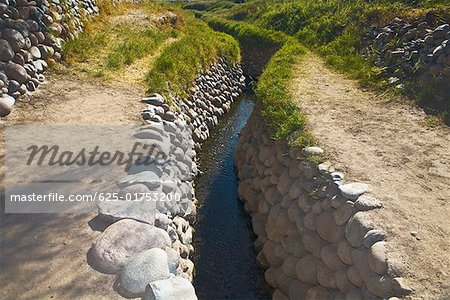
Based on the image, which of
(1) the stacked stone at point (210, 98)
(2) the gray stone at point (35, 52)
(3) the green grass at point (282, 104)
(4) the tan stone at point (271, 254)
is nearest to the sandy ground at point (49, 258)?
(4) the tan stone at point (271, 254)

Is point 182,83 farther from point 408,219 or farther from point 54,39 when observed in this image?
point 408,219

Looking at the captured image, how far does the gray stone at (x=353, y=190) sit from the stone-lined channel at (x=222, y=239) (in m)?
2.42

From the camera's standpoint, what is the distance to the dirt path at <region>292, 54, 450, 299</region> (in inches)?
184

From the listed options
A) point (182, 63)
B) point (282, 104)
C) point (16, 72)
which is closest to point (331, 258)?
point (282, 104)

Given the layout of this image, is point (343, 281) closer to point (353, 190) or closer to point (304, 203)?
point (353, 190)

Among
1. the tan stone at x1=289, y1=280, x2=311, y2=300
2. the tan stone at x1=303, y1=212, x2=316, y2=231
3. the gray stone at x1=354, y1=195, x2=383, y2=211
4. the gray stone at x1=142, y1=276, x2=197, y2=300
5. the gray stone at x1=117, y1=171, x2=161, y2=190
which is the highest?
the gray stone at x1=354, y1=195, x2=383, y2=211

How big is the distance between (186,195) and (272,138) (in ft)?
8.02

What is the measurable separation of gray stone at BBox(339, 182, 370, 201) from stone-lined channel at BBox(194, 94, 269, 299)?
2422 mm

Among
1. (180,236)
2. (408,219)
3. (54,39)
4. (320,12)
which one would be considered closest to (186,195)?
(180,236)

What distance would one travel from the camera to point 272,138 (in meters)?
8.70

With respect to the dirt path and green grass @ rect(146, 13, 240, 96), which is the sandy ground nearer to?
the dirt path

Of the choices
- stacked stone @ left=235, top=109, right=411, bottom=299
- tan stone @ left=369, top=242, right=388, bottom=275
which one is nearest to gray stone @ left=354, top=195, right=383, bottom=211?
stacked stone @ left=235, top=109, right=411, bottom=299

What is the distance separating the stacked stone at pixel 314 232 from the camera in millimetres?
4969

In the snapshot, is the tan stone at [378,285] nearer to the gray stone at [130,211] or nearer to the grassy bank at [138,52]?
the gray stone at [130,211]
